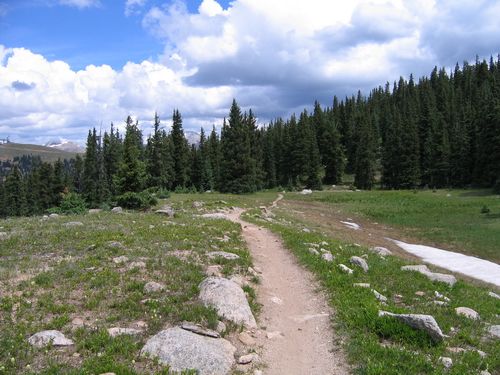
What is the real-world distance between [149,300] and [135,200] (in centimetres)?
2252

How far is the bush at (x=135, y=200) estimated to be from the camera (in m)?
28.6

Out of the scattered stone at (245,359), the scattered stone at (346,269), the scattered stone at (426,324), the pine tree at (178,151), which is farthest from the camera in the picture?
the pine tree at (178,151)

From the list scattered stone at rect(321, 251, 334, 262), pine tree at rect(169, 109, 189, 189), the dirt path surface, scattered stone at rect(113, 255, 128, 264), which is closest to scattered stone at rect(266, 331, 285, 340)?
the dirt path surface

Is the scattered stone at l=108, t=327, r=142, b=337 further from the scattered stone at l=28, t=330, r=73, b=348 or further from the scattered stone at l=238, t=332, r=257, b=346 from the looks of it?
the scattered stone at l=238, t=332, r=257, b=346

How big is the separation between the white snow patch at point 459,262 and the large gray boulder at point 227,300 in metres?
15.9

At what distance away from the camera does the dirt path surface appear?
21.8ft

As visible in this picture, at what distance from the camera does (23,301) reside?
24.8 ft

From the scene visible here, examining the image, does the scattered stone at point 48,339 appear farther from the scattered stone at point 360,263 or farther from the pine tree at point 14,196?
the pine tree at point 14,196

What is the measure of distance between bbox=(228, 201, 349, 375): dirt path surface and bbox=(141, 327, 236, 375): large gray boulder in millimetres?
941

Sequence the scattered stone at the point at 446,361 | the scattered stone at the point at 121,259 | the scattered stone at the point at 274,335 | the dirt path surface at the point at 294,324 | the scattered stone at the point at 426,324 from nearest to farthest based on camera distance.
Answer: the scattered stone at the point at 446,361 < the dirt path surface at the point at 294,324 < the scattered stone at the point at 426,324 < the scattered stone at the point at 274,335 < the scattered stone at the point at 121,259

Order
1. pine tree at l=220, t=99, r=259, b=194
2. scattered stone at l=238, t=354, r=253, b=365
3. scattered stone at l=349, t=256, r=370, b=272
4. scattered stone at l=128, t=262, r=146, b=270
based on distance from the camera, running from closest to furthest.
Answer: scattered stone at l=238, t=354, r=253, b=365, scattered stone at l=128, t=262, r=146, b=270, scattered stone at l=349, t=256, r=370, b=272, pine tree at l=220, t=99, r=259, b=194

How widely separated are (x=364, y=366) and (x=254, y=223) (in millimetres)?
16701

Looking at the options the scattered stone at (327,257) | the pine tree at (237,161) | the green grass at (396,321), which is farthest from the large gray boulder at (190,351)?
the pine tree at (237,161)

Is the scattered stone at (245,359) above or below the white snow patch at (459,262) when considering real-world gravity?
above
